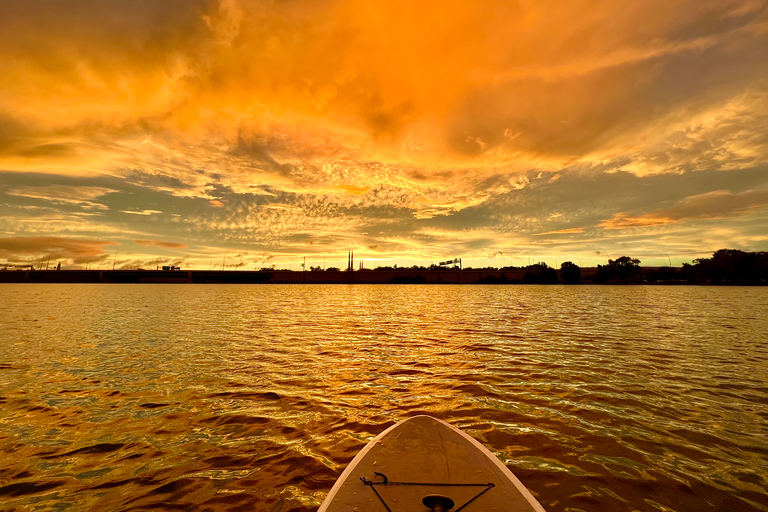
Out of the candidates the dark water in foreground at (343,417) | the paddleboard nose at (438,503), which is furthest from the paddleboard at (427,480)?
the dark water in foreground at (343,417)

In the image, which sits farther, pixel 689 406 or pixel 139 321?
pixel 139 321

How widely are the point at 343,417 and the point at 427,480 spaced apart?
463 cm

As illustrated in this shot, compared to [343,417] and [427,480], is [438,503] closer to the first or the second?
[427,480]

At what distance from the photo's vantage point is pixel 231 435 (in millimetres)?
7742

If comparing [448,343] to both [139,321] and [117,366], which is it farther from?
[139,321]

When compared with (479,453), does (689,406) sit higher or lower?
lower

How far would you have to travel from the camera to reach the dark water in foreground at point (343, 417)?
566 centimetres

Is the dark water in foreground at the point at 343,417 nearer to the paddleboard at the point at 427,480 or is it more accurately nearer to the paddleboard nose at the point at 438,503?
the paddleboard at the point at 427,480

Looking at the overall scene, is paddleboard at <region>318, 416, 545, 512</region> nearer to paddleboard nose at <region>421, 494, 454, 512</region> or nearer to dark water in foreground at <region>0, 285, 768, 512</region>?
paddleboard nose at <region>421, 494, 454, 512</region>

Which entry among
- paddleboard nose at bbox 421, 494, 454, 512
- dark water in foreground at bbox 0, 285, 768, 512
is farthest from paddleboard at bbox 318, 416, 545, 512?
dark water in foreground at bbox 0, 285, 768, 512

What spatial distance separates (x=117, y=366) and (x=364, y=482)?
14083 millimetres

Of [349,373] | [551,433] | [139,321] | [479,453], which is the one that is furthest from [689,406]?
[139,321]

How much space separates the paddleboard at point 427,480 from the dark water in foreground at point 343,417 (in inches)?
47.4

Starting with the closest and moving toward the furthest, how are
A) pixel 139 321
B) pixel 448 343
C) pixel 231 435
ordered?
1. pixel 231 435
2. pixel 448 343
3. pixel 139 321
